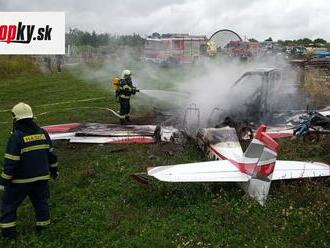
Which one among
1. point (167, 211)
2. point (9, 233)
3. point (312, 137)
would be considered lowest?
point (9, 233)

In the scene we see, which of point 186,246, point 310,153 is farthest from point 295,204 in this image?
point 310,153

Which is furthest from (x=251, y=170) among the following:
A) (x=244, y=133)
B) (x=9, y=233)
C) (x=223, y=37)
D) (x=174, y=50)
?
(x=174, y=50)

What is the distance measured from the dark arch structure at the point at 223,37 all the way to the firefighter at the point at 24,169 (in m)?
16.4

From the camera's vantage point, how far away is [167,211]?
6648 millimetres

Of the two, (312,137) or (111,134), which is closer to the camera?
(312,137)

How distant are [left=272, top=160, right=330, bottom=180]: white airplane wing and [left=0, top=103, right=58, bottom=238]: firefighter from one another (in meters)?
3.75

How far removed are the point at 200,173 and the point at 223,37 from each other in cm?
1564

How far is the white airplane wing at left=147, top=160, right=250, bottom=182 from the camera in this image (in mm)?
6879

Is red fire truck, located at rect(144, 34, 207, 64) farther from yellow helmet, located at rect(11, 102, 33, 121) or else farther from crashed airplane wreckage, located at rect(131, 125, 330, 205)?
yellow helmet, located at rect(11, 102, 33, 121)

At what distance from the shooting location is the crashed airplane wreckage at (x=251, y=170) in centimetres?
656

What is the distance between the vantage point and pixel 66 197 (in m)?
7.50

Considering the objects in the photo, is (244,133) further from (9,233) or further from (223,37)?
(223,37)

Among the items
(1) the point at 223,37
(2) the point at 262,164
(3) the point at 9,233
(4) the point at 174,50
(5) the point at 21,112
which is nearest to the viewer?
(5) the point at 21,112

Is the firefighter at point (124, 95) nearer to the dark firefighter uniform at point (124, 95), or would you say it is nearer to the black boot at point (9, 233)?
the dark firefighter uniform at point (124, 95)
